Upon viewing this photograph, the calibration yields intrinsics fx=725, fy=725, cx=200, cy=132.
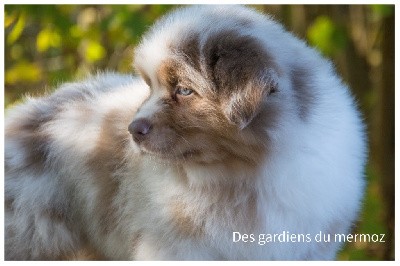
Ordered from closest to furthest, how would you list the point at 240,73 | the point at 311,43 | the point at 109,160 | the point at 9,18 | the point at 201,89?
the point at 240,73 → the point at 201,89 → the point at 109,160 → the point at 9,18 → the point at 311,43

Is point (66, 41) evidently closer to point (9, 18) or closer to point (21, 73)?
point (21, 73)

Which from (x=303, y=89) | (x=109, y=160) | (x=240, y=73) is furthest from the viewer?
(x=109, y=160)

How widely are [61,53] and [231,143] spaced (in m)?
3.45

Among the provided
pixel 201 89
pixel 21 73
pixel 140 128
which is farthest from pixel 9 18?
pixel 201 89

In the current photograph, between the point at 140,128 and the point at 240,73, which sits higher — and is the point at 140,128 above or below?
below

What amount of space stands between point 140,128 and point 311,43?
A: 2.41m

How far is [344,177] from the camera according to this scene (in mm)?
3113

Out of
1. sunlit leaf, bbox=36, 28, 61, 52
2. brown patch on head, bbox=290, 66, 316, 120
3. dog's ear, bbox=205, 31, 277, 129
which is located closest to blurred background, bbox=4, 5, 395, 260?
sunlit leaf, bbox=36, 28, 61, 52

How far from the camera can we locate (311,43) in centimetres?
492

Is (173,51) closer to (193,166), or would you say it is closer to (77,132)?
(193,166)

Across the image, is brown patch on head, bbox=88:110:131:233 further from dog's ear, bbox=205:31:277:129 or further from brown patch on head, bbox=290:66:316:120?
brown patch on head, bbox=290:66:316:120

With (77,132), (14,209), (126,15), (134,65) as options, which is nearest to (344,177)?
(134,65)

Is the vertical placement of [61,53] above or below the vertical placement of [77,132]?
above

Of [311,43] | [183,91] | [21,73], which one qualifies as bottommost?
[183,91]
